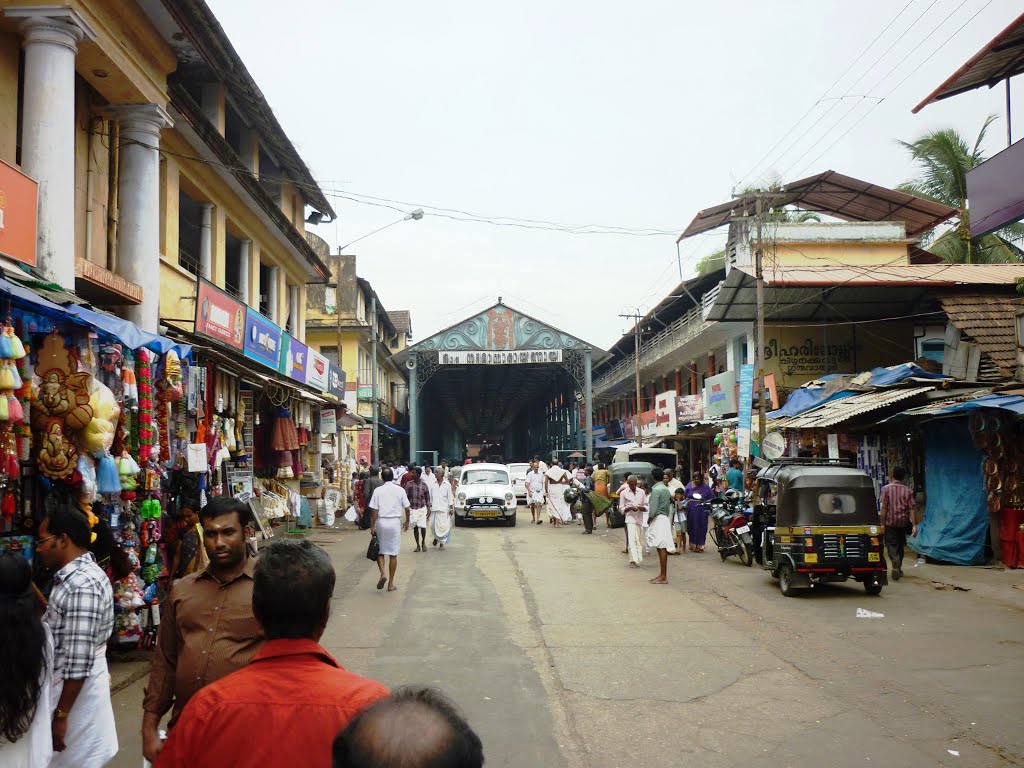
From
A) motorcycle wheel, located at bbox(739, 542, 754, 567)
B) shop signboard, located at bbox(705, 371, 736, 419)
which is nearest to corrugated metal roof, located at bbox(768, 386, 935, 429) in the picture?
motorcycle wheel, located at bbox(739, 542, 754, 567)

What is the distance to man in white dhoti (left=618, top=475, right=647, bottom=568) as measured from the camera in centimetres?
1537

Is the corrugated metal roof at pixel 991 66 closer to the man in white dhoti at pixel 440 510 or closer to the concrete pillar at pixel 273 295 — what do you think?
the man in white dhoti at pixel 440 510

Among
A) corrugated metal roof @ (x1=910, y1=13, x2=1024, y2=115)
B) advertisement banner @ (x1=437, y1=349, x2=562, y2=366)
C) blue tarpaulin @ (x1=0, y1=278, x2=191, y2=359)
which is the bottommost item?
blue tarpaulin @ (x1=0, y1=278, x2=191, y2=359)

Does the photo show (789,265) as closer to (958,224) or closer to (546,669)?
(958,224)

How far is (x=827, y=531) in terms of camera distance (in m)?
11.8

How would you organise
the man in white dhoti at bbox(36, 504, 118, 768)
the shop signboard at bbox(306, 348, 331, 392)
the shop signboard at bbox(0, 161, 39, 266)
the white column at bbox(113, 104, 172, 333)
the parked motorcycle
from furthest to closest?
1. the shop signboard at bbox(306, 348, 331, 392)
2. the parked motorcycle
3. the white column at bbox(113, 104, 172, 333)
4. the shop signboard at bbox(0, 161, 39, 266)
5. the man in white dhoti at bbox(36, 504, 118, 768)

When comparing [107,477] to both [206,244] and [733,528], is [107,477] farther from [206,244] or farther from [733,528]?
[733,528]

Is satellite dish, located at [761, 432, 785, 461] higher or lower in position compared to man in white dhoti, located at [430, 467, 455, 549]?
higher

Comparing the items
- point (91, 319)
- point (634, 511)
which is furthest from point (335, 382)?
point (91, 319)

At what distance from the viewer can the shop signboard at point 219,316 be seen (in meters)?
13.8

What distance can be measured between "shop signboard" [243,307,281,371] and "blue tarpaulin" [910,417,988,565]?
42.2ft

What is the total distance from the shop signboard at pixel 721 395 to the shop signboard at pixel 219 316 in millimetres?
17790

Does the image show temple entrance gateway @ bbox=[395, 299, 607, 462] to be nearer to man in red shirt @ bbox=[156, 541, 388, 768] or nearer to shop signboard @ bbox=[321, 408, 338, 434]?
shop signboard @ bbox=[321, 408, 338, 434]

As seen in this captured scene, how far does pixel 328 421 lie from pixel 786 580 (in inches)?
517
